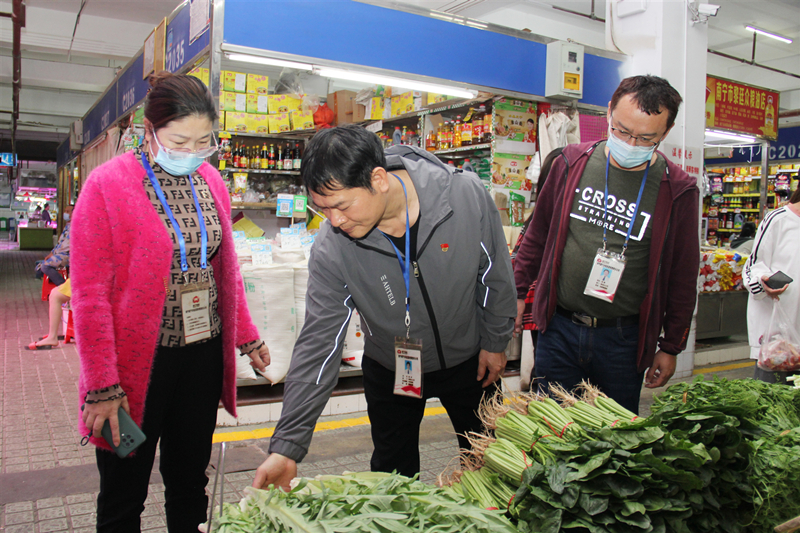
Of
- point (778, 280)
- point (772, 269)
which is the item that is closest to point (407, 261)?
point (778, 280)

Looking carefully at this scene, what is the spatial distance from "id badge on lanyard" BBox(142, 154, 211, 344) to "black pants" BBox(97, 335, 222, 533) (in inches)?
2.5

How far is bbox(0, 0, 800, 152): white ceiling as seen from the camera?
9508mm

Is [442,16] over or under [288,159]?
over

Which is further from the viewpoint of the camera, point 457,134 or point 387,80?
point 457,134

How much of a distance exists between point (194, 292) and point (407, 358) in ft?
2.56

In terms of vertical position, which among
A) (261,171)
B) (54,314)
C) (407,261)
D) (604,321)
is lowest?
(54,314)

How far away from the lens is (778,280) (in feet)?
9.95

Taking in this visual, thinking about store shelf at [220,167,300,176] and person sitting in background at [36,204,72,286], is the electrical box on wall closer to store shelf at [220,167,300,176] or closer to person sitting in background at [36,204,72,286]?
store shelf at [220,167,300,176]

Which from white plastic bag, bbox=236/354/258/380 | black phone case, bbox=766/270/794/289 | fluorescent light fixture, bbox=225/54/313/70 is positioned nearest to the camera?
black phone case, bbox=766/270/794/289

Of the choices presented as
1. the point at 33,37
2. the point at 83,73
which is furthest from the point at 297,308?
the point at 83,73

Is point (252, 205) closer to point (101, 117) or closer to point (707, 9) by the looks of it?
point (101, 117)

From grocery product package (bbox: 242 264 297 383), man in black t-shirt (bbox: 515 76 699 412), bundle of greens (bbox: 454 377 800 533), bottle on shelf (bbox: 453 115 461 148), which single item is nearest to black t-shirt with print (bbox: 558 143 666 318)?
man in black t-shirt (bbox: 515 76 699 412)

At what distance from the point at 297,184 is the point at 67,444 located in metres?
4.69

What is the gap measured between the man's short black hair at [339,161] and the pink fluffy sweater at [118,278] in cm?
68
